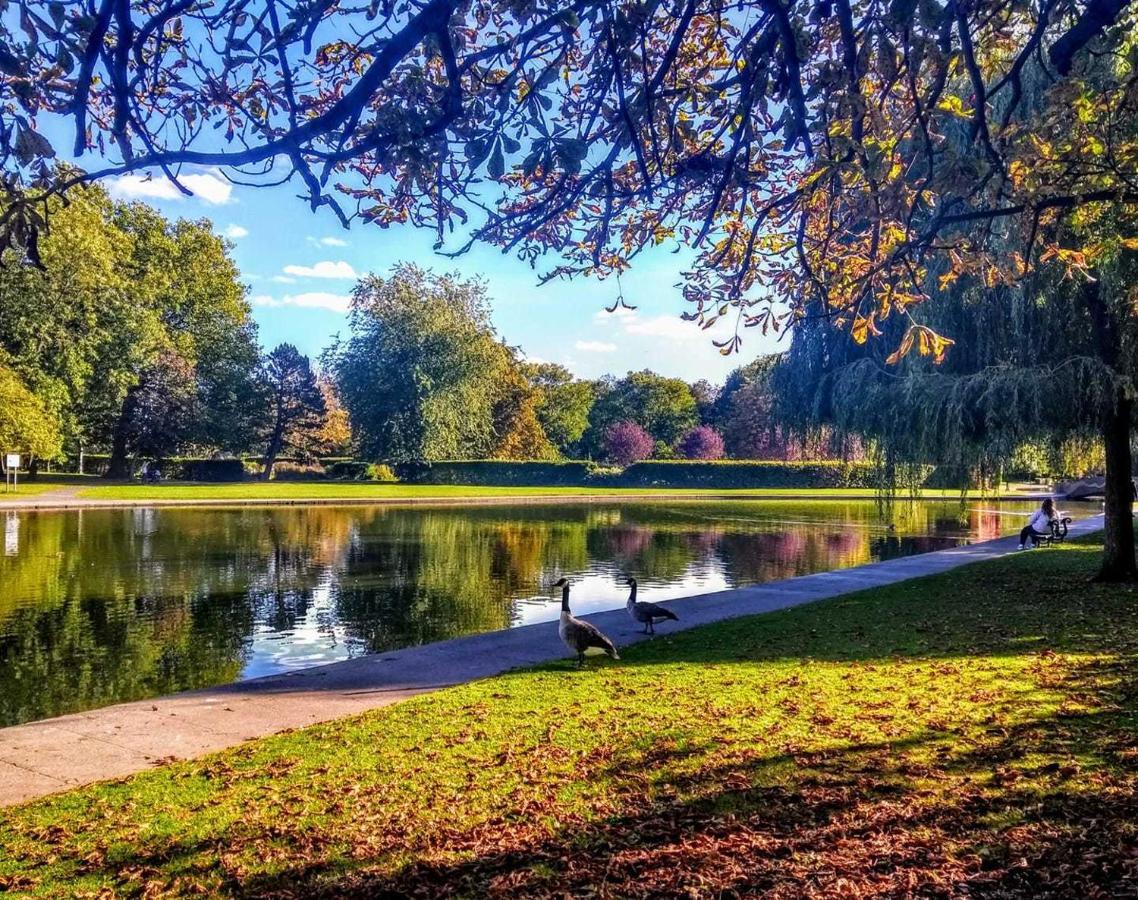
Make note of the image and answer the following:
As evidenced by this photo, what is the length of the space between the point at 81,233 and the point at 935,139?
45072 millimetres

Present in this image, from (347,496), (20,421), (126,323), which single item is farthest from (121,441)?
(347,496)

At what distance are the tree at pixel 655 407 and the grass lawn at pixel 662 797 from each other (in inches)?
2853

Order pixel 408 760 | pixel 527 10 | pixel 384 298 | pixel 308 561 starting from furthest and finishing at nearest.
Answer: pixel 384 298, pixel 308 561, pixel 408 760, pixel 527 10

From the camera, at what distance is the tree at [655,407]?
7950cm

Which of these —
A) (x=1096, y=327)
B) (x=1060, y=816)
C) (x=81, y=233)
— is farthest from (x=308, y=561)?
(x=81, y=233)

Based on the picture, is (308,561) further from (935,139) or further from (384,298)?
(384,298)

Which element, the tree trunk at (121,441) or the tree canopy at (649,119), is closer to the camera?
the tree canopy at (649,119)

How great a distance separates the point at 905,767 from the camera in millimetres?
4613

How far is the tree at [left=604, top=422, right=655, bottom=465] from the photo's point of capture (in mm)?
72375

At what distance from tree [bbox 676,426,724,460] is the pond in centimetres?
4265

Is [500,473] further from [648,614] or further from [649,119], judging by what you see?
[649,119]

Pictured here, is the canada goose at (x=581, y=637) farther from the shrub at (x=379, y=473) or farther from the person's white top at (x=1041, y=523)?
the shrub at (x=379, y=473)

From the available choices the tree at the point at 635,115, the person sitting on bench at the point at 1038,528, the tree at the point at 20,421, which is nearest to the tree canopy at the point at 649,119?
the tree at the point at 635,115

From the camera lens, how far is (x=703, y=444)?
74062mm
